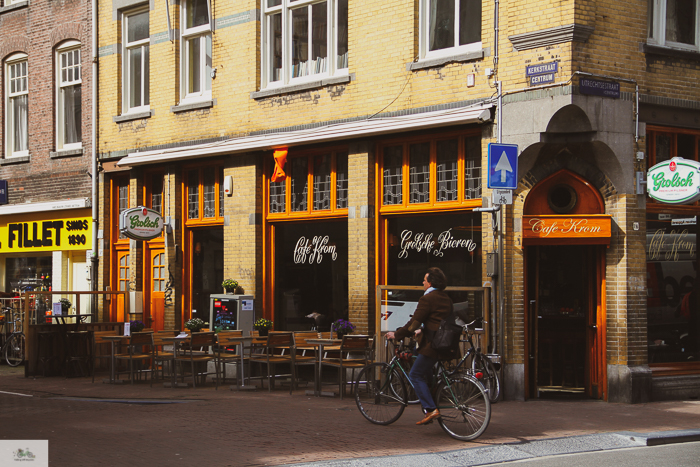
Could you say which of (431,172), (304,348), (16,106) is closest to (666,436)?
(431,172)

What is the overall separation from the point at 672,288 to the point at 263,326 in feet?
21.7

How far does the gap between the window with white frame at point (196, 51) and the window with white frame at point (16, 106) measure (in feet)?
18.5

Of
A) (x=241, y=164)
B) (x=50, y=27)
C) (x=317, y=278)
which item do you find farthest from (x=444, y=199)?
(x=50, y=27)

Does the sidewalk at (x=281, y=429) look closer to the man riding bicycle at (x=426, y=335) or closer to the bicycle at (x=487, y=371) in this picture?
the bicycle at (x=487, y=371)

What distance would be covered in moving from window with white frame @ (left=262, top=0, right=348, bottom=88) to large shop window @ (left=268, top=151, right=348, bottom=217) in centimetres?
149

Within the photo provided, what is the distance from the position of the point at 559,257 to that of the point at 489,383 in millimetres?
2419

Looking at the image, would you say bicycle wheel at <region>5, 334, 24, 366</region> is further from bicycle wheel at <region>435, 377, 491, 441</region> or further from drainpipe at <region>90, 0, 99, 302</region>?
bicycle wheel at <region>435, 377, 491, 441</region>

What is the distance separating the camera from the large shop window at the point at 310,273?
15.2 metres

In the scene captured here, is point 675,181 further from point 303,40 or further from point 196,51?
point 196,51

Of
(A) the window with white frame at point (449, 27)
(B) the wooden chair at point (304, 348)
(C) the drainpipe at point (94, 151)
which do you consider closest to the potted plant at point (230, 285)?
(B) the wooden chair at point (304, 348)

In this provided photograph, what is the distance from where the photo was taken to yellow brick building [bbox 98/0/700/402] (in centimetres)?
1279

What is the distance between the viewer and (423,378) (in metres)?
9.52

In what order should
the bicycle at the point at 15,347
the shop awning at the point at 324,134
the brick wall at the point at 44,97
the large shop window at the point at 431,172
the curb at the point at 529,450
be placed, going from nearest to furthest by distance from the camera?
the curb at the point at 529,450 → the shop awning at the point at 324,134 → the large shop window at the point at 431,172 → the bicycle at the point at 15,347 → the brick wall at the point at 44,97

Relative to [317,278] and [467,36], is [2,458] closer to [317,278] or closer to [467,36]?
[317,278]
